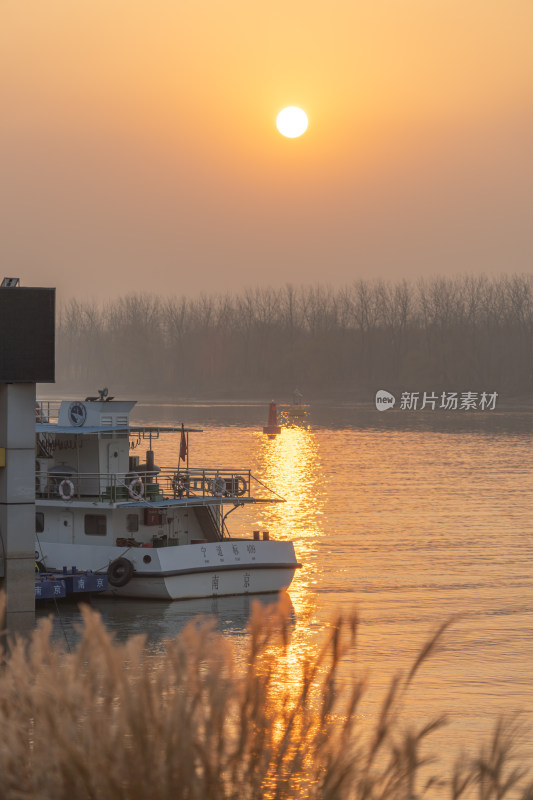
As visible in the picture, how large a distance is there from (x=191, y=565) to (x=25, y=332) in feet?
29.8

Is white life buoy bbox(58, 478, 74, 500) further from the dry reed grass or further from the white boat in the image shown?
the dry reed grass

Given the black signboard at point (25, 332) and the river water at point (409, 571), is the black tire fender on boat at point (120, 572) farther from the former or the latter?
the black signboard at point (25, 332)

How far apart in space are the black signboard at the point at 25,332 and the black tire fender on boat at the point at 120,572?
724 centimetres

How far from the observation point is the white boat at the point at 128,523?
116 feet

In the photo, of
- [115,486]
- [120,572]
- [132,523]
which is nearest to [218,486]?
[132,523]

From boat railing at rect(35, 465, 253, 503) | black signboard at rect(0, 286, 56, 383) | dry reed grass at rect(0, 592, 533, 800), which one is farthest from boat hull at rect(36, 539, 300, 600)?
dry reed grass at rect(0, 592, 533, 800)

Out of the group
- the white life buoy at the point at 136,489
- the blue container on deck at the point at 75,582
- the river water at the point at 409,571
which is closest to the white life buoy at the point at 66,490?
the white life buoy at the point at 136,489

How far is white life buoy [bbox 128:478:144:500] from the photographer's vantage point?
36438 mm

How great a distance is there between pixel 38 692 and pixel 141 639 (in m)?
0.95

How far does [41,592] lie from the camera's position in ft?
108

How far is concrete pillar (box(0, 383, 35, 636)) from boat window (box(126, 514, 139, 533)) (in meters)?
6.46

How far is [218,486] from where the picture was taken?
3806 cm

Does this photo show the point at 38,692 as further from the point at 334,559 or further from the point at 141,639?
the point at 334,559

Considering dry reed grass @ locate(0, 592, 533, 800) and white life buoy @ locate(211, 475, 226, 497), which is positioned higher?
white life buoy @ locate(211, 475, 226, 497)
